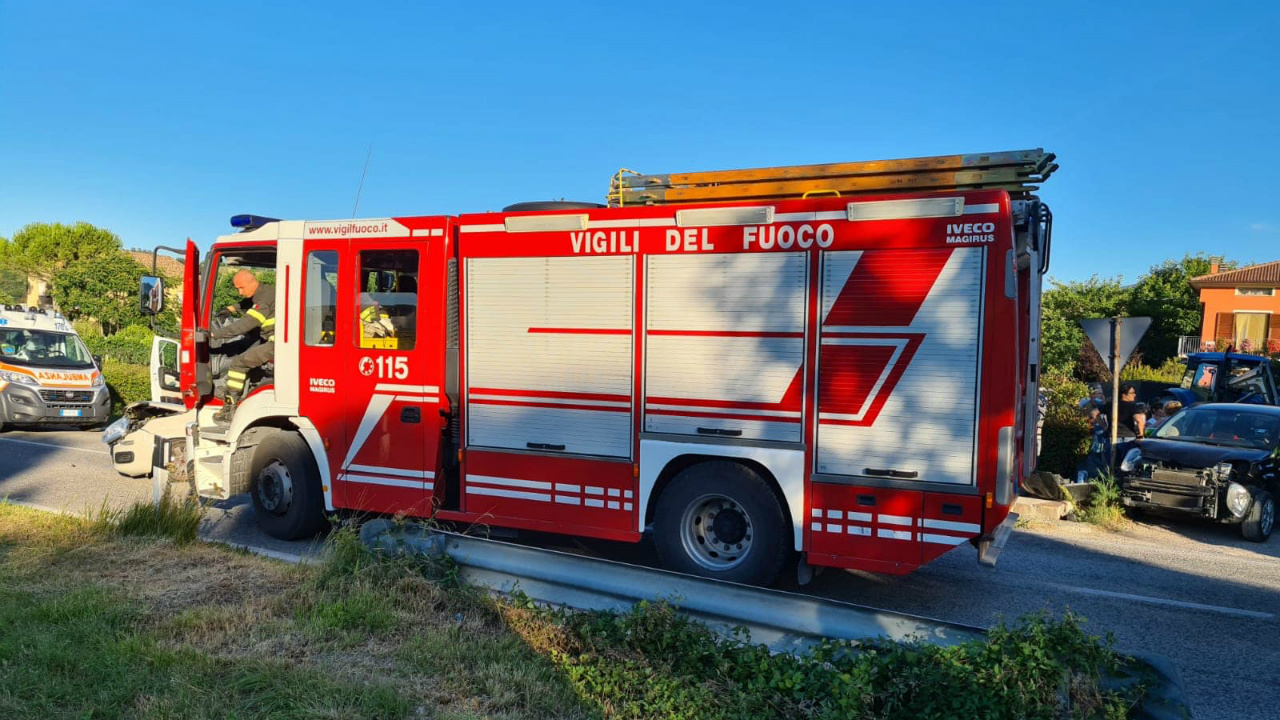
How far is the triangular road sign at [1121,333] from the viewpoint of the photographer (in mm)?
10352

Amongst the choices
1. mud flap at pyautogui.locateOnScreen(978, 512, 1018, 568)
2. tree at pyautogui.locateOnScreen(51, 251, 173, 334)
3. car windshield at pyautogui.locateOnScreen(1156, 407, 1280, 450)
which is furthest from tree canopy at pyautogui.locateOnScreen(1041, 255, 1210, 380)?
tree at pyautogui.locateOnScreen(51, 251, 173, 334)

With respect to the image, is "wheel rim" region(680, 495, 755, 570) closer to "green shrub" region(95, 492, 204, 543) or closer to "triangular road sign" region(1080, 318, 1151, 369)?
"green shrub" region(95, 492, 204, 543)

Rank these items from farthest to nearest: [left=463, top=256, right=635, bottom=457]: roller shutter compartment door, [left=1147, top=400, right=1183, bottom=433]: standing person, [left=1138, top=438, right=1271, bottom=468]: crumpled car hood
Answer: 1. [left=1147, top=400, right=1183, bottom=433]: standing person
2. [left=1138, top=438, right=1271, bottom=468]: crumpled car hood
3. [left=463, top=256, right=635, bottom=457]: roller shutter compartment door

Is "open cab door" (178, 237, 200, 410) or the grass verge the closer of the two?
the grass verge

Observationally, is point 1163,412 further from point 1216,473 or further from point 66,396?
point 66,396

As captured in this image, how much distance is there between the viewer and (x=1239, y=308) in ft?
132

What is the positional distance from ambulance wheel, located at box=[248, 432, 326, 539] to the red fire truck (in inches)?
1.0

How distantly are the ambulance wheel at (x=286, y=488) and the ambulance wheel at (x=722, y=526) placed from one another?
10.2 feet

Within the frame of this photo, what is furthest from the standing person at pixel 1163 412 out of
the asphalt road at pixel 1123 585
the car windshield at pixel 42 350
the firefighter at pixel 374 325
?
the car windshield at pixel 42 350

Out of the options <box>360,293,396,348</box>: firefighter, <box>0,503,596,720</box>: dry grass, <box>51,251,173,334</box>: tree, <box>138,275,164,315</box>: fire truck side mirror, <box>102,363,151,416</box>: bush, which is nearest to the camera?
<box>0,503,596,720</box>: dry grass

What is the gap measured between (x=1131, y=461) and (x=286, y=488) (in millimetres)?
8763

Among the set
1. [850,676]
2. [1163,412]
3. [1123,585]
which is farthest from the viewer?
[1163,412]

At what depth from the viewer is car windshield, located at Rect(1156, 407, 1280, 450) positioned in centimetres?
973

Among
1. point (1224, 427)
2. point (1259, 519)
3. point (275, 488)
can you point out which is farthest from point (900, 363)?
point (1224, 427)
